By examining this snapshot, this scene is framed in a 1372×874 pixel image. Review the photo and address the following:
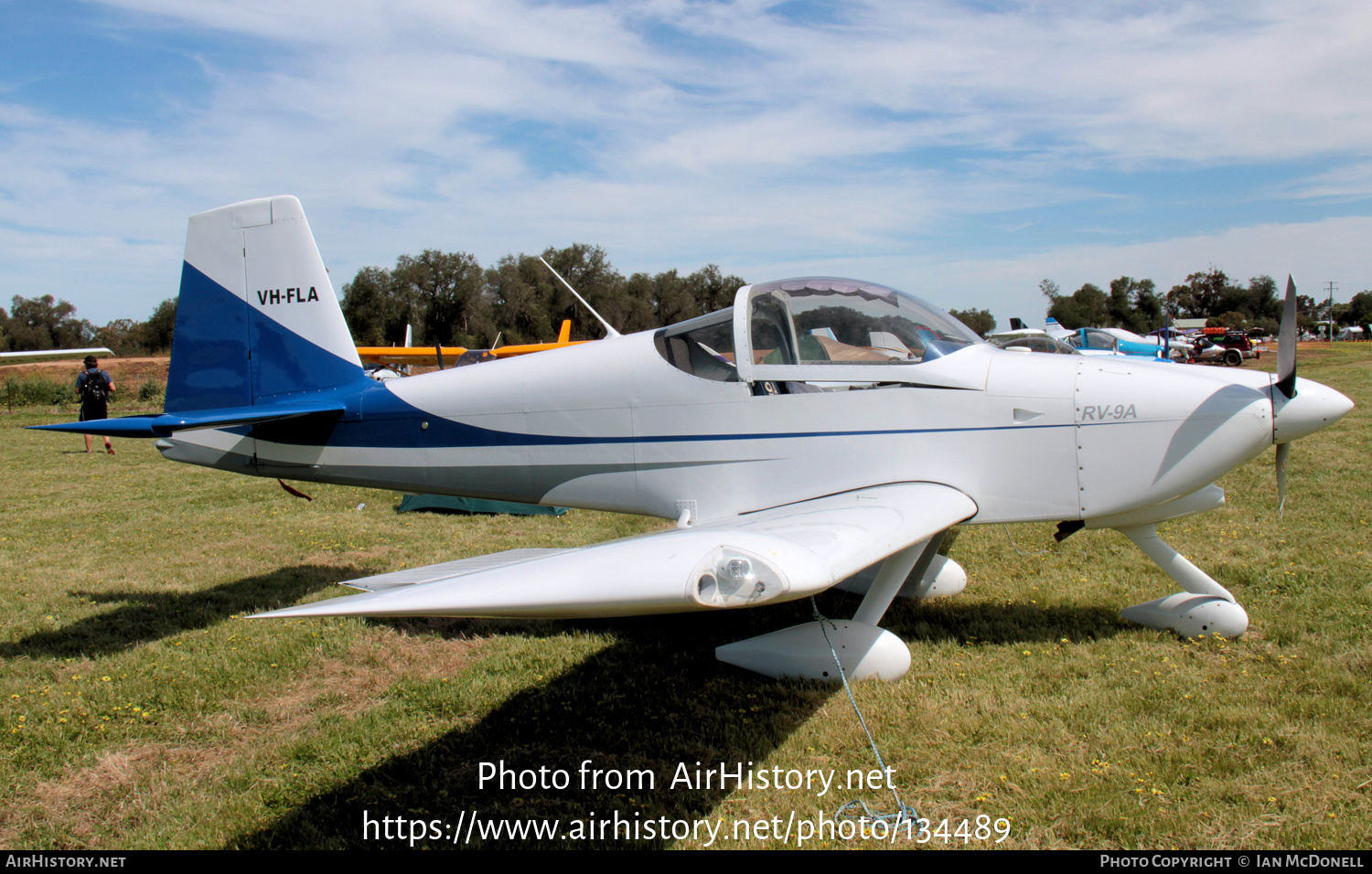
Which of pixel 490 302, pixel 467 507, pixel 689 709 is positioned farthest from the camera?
pixel 490 302

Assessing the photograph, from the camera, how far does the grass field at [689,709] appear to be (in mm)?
3076

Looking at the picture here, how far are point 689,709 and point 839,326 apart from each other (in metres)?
2.20

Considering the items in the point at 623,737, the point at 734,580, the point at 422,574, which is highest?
the point at 734,580

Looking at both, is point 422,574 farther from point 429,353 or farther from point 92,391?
point 429,353

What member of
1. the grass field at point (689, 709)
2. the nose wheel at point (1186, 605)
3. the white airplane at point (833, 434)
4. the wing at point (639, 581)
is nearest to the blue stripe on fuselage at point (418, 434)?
the white airplane at point (833, 434)

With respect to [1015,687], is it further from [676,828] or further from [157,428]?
[157,428]

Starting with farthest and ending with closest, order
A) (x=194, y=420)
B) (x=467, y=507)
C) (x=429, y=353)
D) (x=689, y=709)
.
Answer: (x=429, y=353), (x=467, y=507), (x=194, y=420), (x=689, y=709)

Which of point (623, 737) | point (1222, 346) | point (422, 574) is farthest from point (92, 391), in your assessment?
point (1222, 346)

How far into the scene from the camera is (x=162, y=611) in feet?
18.4

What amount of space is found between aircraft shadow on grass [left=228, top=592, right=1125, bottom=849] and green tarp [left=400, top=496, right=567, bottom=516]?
349 cm

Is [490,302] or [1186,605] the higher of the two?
[490,302]

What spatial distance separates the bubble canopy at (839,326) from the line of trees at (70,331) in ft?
229

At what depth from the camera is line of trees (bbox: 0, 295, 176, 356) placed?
67.2 m

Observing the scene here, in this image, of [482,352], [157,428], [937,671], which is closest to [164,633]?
[157,428]
